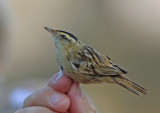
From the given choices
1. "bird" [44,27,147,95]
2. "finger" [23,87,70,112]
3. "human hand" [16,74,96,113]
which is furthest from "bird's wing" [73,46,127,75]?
"finger" [23,87,70,112]

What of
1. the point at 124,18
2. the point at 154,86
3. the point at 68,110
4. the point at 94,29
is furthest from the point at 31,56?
the point at 68,110

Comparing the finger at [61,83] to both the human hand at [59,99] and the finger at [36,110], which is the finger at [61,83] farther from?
the finger at [36,110]

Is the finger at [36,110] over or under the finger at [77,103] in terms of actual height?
over

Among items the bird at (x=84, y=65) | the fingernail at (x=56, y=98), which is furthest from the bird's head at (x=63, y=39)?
the fingernail at (x=56, y=98)

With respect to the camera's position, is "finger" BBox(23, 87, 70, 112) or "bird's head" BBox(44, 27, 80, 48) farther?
"bird's head" BBox(44, 27, 80, 48)

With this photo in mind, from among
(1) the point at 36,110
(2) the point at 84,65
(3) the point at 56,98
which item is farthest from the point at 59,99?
(2) the point at 84,65

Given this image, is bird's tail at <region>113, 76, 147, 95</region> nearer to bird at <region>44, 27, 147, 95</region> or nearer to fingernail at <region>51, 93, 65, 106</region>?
bird at <region>44, 27, 147, 95</region>

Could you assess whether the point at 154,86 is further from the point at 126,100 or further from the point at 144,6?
the point at 144,6

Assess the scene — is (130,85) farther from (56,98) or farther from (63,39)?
(63,39)
